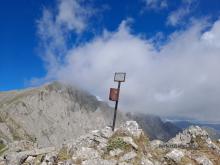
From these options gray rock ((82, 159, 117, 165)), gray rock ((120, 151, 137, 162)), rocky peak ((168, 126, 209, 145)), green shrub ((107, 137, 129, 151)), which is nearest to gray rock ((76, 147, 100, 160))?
gray rock ((82, 159, 117, 165))

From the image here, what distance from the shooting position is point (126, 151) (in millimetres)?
31719

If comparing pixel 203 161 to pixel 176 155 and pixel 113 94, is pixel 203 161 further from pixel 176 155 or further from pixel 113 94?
pixel 113 94

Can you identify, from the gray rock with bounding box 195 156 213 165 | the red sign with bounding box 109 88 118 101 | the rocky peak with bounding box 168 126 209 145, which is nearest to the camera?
the gray rock with bounding box 195 156 213 165

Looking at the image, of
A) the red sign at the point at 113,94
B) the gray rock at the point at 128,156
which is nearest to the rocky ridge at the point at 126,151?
the gray rock at the point at 128,156

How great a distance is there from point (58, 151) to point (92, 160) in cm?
387

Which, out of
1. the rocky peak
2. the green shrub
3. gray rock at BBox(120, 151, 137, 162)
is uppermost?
the rocky peak

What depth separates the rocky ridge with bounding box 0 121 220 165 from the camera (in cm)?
3103

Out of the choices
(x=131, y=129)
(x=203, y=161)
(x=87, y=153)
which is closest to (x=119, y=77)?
(x=131, y=129)

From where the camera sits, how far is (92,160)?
99.9ft

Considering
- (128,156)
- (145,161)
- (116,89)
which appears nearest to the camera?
(145,161)

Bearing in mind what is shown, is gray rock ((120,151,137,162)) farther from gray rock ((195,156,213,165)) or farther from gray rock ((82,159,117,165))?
gray rock ((195,156,213,165))

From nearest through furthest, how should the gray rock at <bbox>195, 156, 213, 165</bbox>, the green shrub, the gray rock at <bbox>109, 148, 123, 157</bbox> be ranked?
the gray rock at <bbox>109, 148, 123, 157</bbox>, the green shrub, the gray rock at <bbox>195, 156, 213, 165</bbox>

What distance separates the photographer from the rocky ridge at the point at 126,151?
3103 cm

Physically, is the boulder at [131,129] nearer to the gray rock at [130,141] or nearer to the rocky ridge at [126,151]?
the rocky ridge at [126,151]
